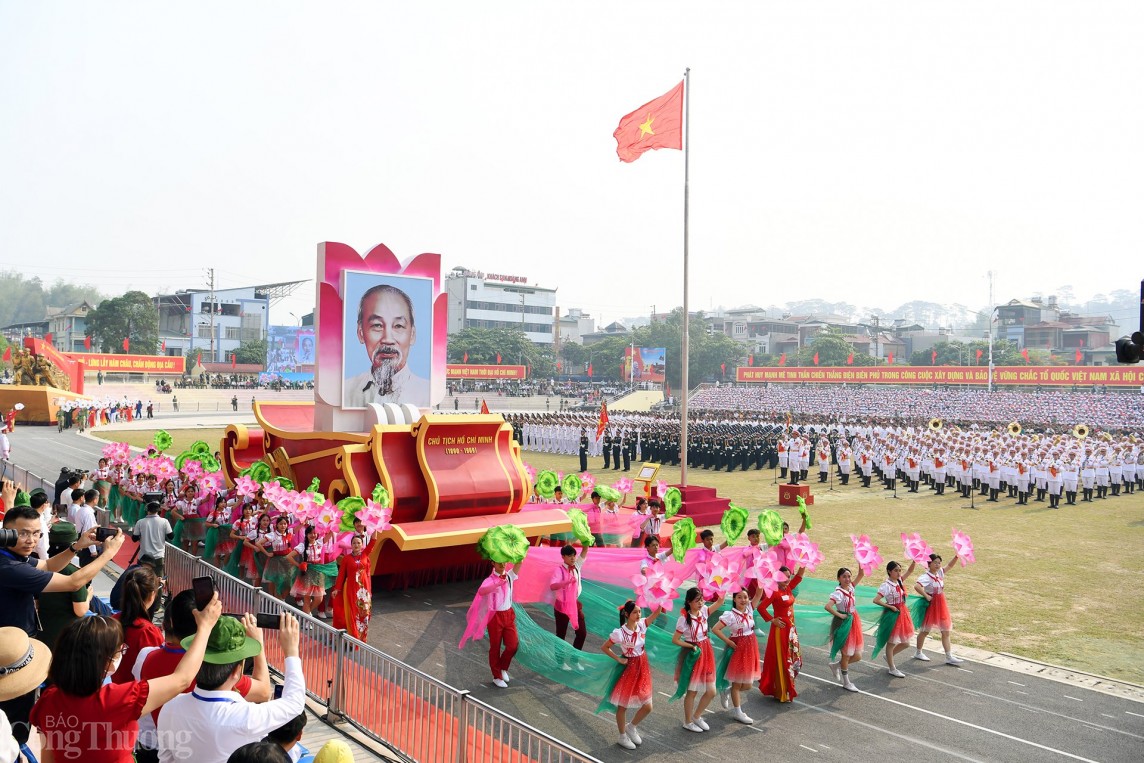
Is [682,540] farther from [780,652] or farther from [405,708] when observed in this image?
[405,708]

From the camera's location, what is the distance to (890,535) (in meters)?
→ 17.3

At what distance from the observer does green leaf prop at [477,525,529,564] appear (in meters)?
8.62

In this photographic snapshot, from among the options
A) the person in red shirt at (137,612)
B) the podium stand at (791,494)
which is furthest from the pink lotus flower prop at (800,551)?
the podium stand at (791,494)

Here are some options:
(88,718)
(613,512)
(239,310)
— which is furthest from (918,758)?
(239,310)

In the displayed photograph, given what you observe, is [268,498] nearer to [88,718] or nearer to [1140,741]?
[88,718]

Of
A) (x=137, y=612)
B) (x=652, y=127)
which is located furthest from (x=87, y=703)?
(x=652, y=127)

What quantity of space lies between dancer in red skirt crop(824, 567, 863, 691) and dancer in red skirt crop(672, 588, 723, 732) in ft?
6.43

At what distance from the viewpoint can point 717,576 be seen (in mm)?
8336

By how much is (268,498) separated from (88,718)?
8.11m

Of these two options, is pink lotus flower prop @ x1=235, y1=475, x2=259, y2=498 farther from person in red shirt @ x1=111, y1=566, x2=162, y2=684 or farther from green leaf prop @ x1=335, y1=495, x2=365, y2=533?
person in red shirt @ x1=111, y1=566, x2=162, y2=684

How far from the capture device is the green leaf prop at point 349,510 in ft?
35.0

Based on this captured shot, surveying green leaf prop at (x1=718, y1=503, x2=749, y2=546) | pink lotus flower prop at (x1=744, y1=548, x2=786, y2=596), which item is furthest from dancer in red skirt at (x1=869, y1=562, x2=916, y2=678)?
green leaf prop at (x1=718, y1=503, x2=749, y2=546)

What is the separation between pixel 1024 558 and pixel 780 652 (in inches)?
370

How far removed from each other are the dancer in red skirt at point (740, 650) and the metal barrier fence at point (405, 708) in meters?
2.20
